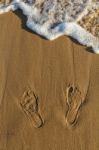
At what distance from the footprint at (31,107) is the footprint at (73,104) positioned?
0.84 ft

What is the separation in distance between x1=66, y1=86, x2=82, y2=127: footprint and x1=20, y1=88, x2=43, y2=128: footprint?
0.26m

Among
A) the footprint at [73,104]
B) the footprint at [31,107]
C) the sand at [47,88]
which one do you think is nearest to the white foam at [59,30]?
the sand at [47,88]

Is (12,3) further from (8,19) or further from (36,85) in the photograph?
(36,85)

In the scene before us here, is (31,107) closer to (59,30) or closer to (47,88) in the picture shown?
(47,88)

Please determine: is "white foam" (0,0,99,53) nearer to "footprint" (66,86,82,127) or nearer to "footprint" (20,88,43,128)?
A: "footprint" (66,86,82,127)

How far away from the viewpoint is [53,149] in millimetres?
3049

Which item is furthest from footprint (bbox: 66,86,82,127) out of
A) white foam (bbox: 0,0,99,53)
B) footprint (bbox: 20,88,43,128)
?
→ white foam (bbox: 0,0,99,53)

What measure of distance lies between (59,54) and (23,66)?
14.8 inches

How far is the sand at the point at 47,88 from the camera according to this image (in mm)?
3101

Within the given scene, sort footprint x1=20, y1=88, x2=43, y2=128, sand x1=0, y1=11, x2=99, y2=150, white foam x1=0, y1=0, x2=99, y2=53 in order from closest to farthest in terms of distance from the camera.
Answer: sand x1=0, y1=11, x2=99, y2=150 → footprint x1=20, y1=88, x2=43, y2=128 → white foam x1=0, y1=0, x2=99, y2=53

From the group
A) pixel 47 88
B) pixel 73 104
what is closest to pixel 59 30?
pixel 47 88

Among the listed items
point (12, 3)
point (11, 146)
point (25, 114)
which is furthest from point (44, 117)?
point (12, 3)

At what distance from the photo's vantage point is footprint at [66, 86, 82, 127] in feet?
10.5

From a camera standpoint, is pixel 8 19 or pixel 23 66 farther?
pixel 8 19
